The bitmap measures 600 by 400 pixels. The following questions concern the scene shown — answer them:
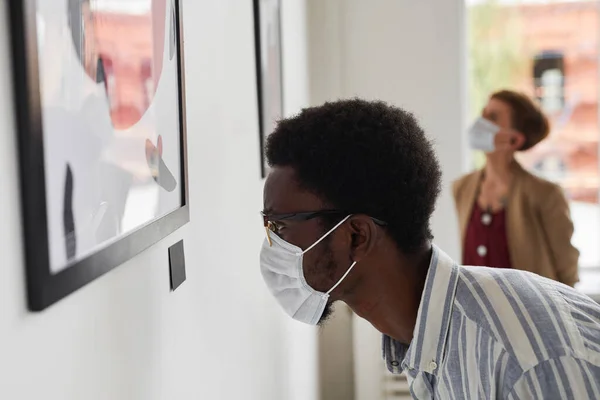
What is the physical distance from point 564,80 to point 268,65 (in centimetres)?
226

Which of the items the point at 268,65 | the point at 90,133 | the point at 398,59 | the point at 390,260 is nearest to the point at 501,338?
the point at 390,260

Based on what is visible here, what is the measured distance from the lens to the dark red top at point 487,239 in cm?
283

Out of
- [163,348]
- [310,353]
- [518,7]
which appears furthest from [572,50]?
[163,348]

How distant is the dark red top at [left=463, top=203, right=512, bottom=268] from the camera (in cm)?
283

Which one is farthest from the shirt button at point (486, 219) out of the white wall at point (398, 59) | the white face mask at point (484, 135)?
the white wall at point (398, 59)

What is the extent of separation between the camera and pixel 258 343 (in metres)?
1.75

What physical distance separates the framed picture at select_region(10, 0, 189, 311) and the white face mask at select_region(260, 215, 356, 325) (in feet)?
0.77

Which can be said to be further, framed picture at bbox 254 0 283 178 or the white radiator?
the white radiator

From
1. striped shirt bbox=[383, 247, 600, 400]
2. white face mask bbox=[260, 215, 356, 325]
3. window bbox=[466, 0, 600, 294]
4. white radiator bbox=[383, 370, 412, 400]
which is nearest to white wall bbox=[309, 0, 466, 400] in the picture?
white radiator bbox=[383, 370, 412, 400]

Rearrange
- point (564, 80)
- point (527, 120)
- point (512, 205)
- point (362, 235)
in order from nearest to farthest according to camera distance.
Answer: point (362, 235), point (512, 205), point (527, 120), point (564, 80)

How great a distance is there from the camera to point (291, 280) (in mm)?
1208

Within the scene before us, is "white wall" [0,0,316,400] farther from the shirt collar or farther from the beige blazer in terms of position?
the beige blazer

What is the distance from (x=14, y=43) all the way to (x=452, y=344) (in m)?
0.77

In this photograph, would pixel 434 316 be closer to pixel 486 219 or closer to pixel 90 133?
pixel 90 133
